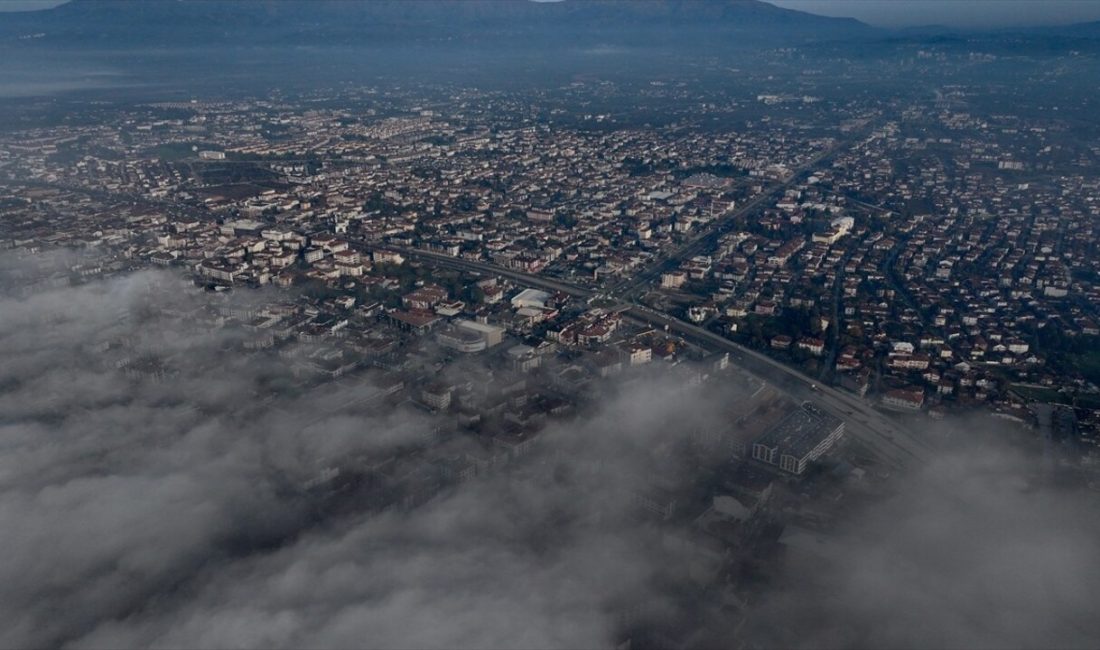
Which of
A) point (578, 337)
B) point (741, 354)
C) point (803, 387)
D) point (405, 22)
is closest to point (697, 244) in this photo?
point (741, 354)

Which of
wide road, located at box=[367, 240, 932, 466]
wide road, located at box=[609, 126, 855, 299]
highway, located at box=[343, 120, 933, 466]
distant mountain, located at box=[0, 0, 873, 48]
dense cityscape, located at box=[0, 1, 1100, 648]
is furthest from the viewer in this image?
distant mountain, located at box=[0, 0, 873, 48]

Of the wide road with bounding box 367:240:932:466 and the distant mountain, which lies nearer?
the wide road with bounding box 367:240:932:466

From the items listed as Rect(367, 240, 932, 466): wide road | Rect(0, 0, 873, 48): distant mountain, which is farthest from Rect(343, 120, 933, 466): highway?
Rect(0, 0, 873, 48): distant mountain

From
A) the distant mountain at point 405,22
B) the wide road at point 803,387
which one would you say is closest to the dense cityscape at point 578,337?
the wide road at point 803,387

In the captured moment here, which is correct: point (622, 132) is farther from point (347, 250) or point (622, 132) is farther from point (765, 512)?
point (765, 512)

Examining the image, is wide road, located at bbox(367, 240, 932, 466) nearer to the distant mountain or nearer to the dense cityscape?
the dense cityscape

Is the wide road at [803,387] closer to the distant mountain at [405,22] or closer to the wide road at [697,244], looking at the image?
the wide road at [697,244]
